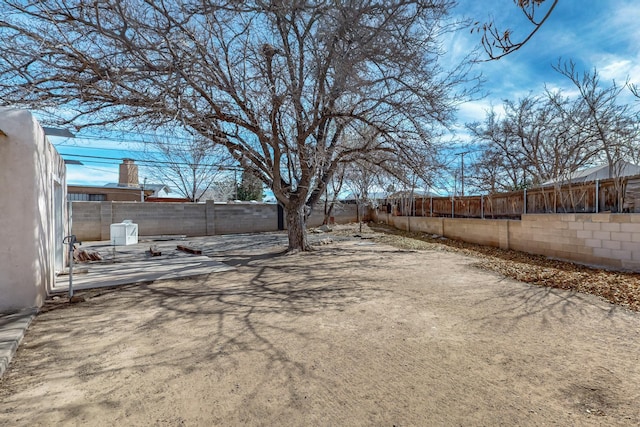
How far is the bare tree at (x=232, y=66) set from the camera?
4512 mm

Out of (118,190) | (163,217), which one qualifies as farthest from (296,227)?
(118,190)

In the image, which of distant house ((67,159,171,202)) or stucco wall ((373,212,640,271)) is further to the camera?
distant house ((67,159,171,202))

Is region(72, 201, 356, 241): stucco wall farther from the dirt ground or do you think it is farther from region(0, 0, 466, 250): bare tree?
the dirt ground

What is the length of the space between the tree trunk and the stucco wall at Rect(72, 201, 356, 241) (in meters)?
8.51

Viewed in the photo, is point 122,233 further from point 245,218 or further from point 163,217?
point 245,218

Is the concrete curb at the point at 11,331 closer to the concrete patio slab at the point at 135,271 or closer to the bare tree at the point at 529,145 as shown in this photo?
the concrete patio slab at the point at 135,271

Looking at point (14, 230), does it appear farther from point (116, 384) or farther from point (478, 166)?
point (478, 166)

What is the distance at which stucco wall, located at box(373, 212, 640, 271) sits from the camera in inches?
232

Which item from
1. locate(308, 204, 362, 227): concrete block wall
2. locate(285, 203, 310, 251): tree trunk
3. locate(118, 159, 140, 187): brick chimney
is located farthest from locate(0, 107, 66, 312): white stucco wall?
locate(118, 159, 140, 187): brick chimney

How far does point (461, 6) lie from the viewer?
5.40m

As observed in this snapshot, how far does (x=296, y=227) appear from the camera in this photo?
907 centimetres

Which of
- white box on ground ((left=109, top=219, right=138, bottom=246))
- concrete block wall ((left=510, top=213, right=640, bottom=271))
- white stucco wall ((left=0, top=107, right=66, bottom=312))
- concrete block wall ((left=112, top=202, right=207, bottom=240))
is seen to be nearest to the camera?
white stucco wall ((left=0, top=107, right=66, bottom=312))

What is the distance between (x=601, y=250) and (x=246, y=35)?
8.61 metres

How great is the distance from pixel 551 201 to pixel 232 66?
8.49 m
